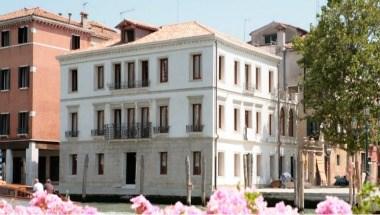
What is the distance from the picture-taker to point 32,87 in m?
36.7

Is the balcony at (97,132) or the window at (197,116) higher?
the window at (197,116)

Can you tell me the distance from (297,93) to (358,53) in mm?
7955

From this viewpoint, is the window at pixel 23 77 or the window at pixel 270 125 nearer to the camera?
the window at pixel 270 125

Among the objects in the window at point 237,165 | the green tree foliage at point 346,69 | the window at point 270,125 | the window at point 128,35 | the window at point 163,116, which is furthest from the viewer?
the window at point 270,125

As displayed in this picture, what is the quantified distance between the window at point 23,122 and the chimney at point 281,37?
45.4 ft

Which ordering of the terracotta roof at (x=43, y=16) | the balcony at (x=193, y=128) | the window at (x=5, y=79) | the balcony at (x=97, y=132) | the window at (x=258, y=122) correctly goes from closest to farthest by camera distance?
the balcony at (x=193, y=128) → the balcony at (x=97, y=132) → the window at (x=258, y=122) → the terracotta roof at (x=43, y=16) → the window at (x=5, y=79)

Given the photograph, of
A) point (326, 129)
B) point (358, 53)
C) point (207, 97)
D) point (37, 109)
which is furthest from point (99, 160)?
point (358, 53)

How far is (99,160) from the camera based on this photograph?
35281 millimetres

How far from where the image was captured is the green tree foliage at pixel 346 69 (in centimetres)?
3130

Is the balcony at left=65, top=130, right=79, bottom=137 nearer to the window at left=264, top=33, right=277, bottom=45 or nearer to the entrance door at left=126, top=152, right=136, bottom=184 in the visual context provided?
the entrance door at left=126, top=152, right=136, bottom=184

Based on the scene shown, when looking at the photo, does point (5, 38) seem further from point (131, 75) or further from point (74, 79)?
point (131, 75)

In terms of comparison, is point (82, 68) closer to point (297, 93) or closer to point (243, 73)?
point (243, 73)

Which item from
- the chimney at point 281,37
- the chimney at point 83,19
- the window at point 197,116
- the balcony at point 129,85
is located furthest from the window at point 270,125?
the chimney at point 83,19

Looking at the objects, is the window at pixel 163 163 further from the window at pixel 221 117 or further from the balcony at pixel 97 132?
the balcony at pixel 97 132
